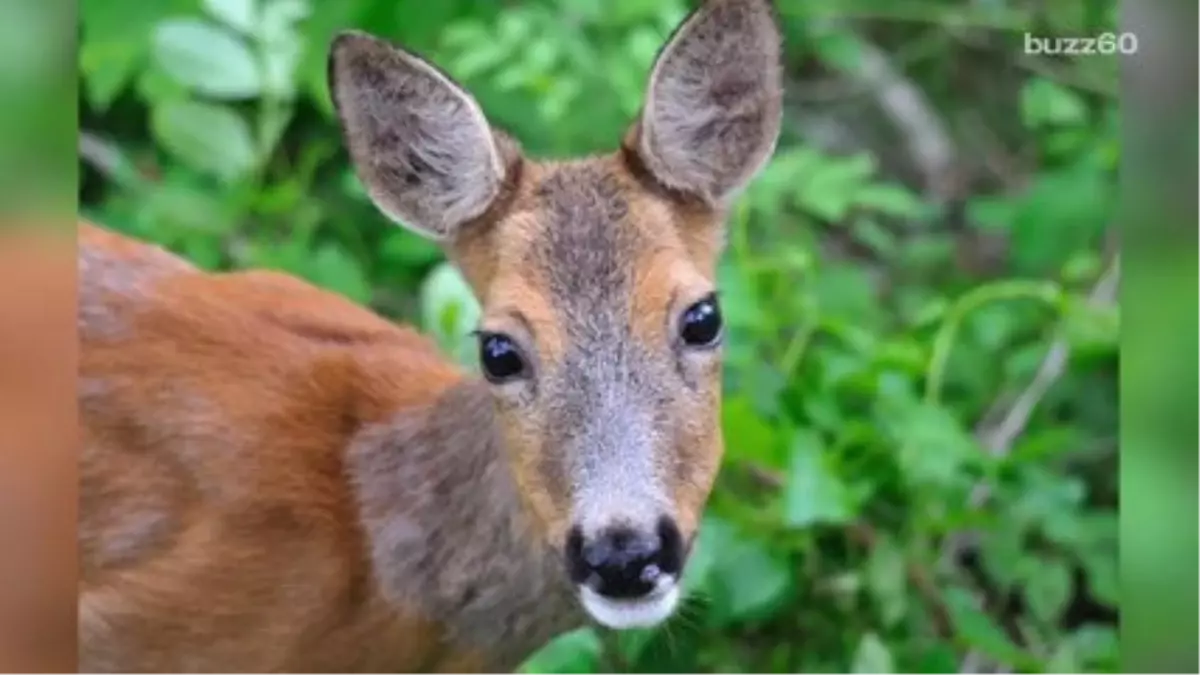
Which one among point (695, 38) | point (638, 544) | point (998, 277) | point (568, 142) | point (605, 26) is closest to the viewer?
point (638, 544)

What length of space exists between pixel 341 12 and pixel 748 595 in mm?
446

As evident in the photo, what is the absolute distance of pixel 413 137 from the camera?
1.36 meters

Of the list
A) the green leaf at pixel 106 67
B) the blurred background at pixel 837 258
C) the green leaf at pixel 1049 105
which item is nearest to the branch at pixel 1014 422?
the blurred background at pixel 837 258

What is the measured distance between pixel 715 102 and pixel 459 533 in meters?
0.28

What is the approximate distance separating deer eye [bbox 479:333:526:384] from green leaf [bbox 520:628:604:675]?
0.24m

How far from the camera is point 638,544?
125 centimetres

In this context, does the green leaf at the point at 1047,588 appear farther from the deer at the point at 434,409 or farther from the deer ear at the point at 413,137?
the deer ear at the point at 413,137

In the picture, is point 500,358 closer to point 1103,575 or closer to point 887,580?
point 887,580

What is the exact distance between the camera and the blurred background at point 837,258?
1.57 metres

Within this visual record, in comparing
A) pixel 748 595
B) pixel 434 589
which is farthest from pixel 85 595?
pixel 748 595

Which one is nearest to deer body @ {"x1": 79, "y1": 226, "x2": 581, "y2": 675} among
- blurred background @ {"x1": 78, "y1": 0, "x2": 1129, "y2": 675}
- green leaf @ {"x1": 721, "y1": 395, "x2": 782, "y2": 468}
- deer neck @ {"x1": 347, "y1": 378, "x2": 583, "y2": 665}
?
deer neck @ {"x1": 347, "y1": 378, "x2": 583, "y2": 665}

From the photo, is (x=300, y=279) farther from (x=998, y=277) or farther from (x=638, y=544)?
(x=998, y=277)

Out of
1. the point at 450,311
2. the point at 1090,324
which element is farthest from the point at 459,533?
the point at 1090,324

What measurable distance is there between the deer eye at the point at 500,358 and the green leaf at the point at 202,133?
35 cm
